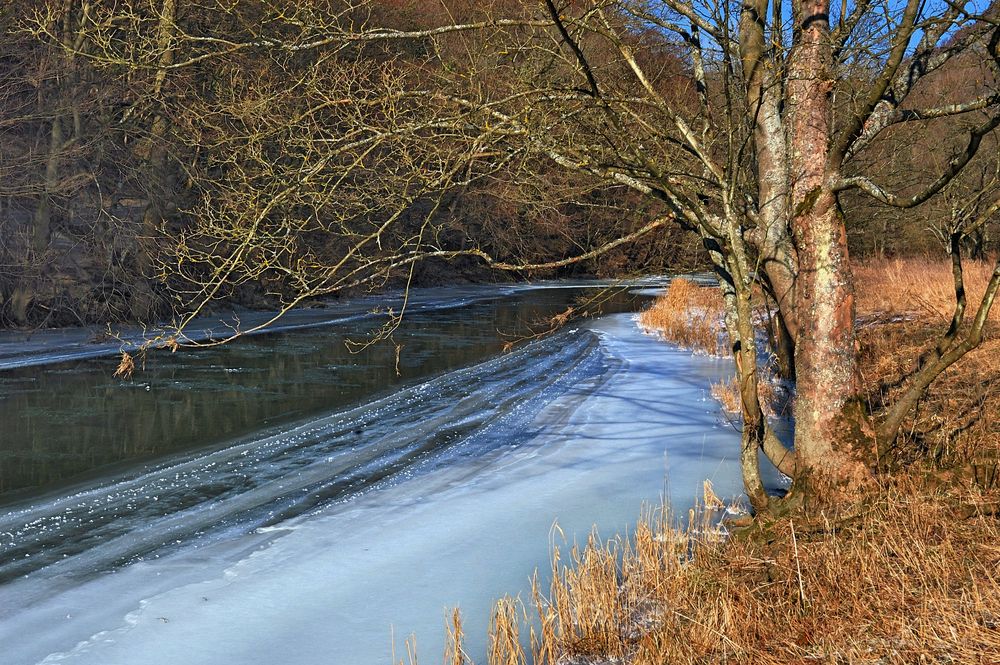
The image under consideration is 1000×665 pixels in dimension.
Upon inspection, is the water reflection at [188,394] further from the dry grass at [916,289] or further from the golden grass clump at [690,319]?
the dry grass at [916,289]

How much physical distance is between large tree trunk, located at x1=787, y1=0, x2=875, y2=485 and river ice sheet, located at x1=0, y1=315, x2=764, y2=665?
4.76 feet

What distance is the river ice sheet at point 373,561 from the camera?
471 centimetres

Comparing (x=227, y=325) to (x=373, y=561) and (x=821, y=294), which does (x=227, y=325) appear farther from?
(x=821, y=294)

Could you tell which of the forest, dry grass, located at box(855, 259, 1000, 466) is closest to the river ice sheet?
the forest

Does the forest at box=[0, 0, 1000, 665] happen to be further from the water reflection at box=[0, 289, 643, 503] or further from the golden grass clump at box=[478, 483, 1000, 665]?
the water reflection at box=[0, 289, 643, 503]

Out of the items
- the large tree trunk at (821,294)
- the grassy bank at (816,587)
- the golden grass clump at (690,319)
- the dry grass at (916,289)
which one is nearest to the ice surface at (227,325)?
the golden grass clump at (690,319)

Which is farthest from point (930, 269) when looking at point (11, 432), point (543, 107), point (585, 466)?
point (11, 432)

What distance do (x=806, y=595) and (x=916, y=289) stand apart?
12.2 metres

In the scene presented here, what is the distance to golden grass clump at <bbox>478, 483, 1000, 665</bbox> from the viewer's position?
357 centimetres

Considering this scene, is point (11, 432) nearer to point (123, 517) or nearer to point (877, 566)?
point (123, 517)

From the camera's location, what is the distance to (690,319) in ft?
64.4

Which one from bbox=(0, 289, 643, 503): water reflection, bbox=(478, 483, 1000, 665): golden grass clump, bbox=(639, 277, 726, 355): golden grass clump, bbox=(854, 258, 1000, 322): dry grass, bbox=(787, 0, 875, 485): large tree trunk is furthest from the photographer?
bbox=(639, 277, 726, 355): golden grass clump

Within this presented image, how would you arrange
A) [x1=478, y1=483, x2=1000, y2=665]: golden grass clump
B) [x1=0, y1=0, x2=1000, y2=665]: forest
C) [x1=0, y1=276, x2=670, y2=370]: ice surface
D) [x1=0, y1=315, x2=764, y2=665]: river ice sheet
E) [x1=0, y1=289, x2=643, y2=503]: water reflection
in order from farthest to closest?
[x1=0, y1=276, x2=670, y2=370]: ice surface < [x1=0, y1=289, x2=643, y2=503]: water reflection < [x1=0, y1=315, x2=764, y2=665]: river ice sheet < [x1=0, y1=0, x2=1000, y2=665]: forest < [x1=478, y1=483, x2=1000, y2=665]: golden grass clump

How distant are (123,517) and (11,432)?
418 centimetres
